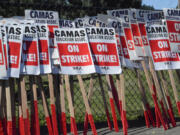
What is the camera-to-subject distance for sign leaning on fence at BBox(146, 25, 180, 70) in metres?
7.22

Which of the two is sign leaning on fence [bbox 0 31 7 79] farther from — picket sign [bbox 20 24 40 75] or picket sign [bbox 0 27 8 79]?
picket sign [bbox 20 24 40 75]

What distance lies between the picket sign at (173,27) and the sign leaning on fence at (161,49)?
8 centimetres

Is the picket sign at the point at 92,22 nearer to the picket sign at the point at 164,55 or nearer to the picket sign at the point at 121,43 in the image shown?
the picket sign at the point at 121,43

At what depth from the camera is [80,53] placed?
6430mm

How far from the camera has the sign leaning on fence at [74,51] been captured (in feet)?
20.7

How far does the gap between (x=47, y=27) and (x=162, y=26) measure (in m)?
2.19

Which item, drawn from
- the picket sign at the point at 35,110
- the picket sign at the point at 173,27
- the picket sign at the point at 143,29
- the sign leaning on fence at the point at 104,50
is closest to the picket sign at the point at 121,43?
the sign leaning on fence at the point at 104,50

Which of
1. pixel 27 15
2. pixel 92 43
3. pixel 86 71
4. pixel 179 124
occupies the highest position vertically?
pixel 27 15

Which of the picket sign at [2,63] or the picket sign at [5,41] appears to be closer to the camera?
the picket sign at [2,63]

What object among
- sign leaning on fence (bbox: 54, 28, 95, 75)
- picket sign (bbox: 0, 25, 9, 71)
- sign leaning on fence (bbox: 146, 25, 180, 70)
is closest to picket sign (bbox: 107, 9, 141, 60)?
sign leaning on fence (bbox: 146, 25, 180, 70)

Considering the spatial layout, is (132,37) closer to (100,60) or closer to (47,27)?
(100,60)

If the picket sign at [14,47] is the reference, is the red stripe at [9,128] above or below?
below

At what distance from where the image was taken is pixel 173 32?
7.43 meters

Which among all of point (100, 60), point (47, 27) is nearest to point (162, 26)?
point (100, 60)
